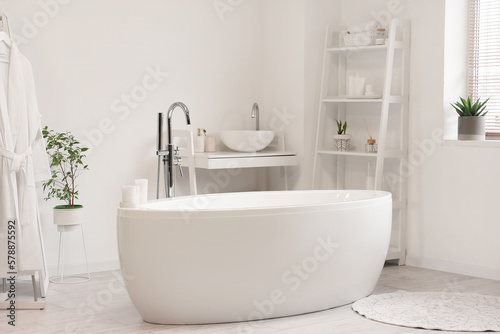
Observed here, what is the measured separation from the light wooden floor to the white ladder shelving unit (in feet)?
2.51

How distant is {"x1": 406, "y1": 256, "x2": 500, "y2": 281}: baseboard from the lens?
466cm

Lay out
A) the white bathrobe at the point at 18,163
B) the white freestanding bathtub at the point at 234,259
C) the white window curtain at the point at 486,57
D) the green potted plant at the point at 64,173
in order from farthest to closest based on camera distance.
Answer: the white window curtain at the point at 486,57
the green potted plant at the point at 64,173
the white bathrobe at the point at 18,163
the white freestanding bathtub at the point at 234,259

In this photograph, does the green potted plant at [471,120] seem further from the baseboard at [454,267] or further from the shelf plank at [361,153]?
the baseboard at [454,267]

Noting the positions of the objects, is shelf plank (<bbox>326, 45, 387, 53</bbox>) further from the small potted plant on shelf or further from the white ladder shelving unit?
the small potted plant on shelf

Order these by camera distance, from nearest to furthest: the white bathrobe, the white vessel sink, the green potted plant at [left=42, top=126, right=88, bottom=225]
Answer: the white bathrobe
the green potted plant at [left=42, top=126, right=88, bottom=225]
the white vessel sink

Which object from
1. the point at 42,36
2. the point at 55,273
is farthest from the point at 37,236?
the point at 42,36

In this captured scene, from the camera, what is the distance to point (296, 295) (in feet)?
12.1

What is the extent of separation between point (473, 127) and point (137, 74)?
2.31 metres

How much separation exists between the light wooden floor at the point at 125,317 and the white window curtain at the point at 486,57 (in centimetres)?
117

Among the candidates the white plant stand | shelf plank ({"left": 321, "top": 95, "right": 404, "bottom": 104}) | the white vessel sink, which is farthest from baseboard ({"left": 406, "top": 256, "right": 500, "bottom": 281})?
the white plant stand

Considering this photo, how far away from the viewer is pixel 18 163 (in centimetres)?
395

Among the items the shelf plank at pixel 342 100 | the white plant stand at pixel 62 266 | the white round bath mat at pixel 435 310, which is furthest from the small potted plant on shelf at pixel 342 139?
the white plant stand at pixel 62 266

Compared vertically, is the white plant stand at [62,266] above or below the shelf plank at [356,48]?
below

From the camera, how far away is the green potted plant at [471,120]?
4.73 m
